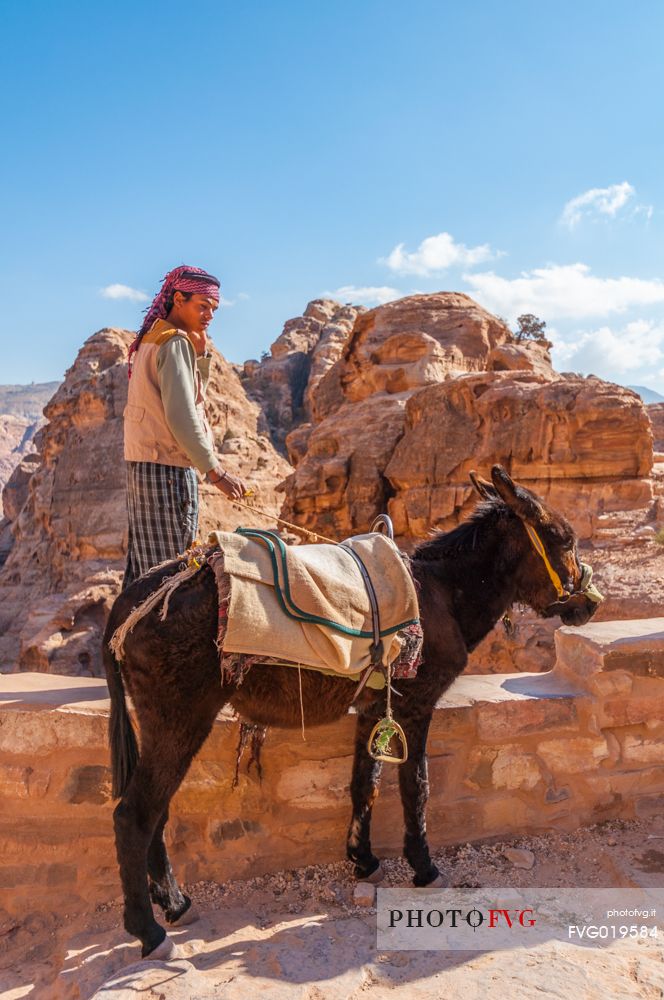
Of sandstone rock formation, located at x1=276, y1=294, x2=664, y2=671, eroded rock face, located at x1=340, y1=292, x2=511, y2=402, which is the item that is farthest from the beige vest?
eroded rock face, located at x1=340, y1=292, x2=511, y2=402

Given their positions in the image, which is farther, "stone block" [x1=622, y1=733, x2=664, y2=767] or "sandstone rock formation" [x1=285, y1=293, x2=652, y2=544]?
"sandstone rock formation" [x1=285, y1=293, x2=652, y2=544]

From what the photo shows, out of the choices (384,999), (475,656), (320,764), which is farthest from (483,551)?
(475,656)

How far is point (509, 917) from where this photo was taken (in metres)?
2.58

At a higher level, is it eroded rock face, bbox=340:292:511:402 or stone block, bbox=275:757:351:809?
eroded rock face, bbox=340:292:511:402

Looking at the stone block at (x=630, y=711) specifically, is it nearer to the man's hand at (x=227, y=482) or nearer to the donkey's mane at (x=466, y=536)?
the donkey's mane at (x=466, y=536)

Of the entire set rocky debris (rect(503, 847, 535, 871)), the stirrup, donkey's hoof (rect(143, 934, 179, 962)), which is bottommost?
rocky debris (rect(503, 847, 535, 871))

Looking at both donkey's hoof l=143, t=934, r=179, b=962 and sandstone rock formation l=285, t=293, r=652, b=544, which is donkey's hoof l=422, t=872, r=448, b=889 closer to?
donkey's hoof l=143, t=934, r=179, b=962

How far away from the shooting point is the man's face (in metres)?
3.14

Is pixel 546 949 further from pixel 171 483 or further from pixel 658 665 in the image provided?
pixel 171 483

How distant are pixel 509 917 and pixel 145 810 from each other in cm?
155

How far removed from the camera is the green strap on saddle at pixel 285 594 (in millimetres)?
2322

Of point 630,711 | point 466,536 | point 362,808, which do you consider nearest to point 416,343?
point 630,711

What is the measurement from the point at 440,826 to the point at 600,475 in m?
15.1

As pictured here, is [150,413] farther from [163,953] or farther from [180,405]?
[163,953]
